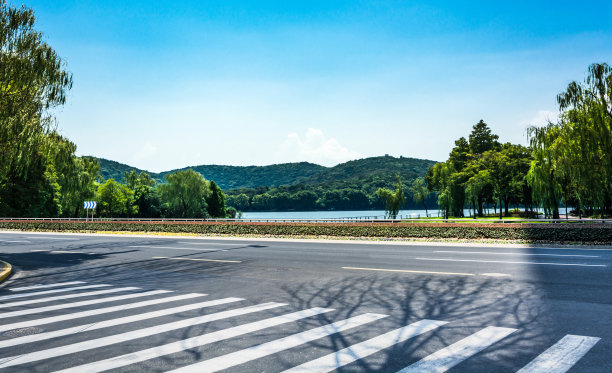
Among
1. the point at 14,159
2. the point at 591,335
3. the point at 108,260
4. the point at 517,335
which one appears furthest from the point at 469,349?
the point at 14,159

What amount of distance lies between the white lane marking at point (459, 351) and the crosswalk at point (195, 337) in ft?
0.04

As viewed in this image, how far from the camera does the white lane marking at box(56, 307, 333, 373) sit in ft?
15.5

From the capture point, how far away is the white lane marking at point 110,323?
5.79 m

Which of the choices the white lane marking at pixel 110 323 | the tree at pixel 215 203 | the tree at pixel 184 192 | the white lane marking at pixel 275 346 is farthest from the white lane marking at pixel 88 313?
the tree at pixel 215 203

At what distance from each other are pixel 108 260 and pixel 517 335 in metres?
14.8

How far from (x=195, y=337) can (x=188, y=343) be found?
275 millimetres

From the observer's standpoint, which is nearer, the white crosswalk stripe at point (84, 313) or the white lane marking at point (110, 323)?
the white lane marking at point (110, 323)

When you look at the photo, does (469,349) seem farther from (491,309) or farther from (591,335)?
(491,309)

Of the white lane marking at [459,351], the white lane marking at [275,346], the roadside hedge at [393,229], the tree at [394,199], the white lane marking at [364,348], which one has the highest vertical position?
the tree at [394,199]

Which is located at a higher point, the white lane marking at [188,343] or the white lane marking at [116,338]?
the white lane marking at [188,343]

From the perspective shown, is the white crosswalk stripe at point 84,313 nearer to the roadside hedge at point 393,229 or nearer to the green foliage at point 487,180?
the roadside hedge at point 393,229

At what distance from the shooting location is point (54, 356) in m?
5.08

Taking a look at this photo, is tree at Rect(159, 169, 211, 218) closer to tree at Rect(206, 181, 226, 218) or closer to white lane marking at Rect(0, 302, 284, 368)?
tree at Rect(206, 181, 226, 218)

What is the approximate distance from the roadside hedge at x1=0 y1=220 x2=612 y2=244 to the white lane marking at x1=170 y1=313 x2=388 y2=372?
16494 mm
